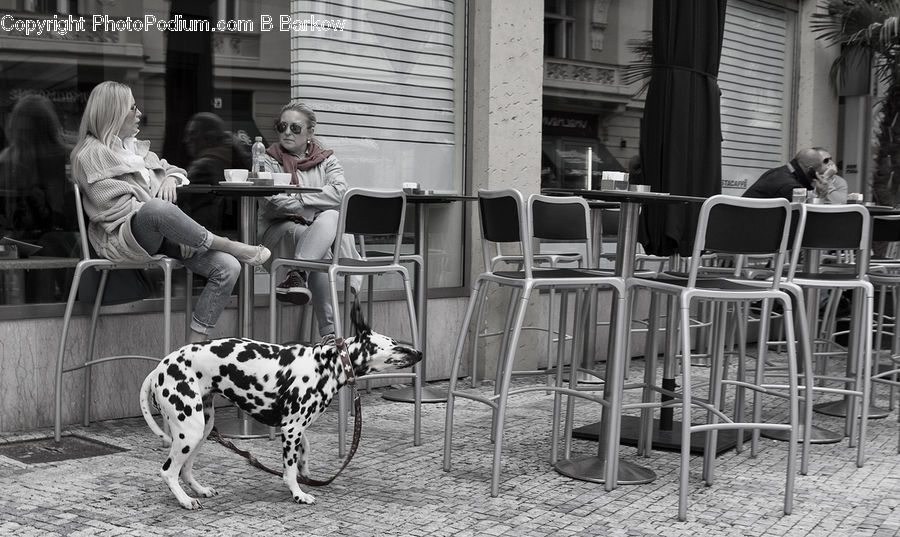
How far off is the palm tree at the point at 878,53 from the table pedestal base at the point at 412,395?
6.14 m

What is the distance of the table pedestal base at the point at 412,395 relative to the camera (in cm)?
641

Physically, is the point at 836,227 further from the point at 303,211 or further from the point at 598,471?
the point at 303,211

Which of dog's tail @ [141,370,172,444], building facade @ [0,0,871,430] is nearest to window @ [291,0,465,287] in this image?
building facade @ [0,0,871,430]

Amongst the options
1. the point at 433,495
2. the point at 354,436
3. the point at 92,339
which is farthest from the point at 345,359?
the point at 92,339

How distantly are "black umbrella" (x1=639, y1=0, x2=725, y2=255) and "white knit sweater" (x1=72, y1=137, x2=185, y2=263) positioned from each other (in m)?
2.50

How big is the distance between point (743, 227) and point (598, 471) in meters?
1.26

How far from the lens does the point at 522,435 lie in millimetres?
5441

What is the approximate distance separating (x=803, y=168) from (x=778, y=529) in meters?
5.39

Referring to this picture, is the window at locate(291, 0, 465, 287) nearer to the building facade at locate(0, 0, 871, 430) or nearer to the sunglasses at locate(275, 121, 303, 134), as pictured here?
the building facade at locate(0, 0, 871, 430)

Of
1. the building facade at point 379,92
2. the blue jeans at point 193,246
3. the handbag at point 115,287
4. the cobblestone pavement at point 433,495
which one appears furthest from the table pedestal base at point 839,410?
the handbag at point 115,287

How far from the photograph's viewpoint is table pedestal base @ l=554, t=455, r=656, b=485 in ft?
14.6

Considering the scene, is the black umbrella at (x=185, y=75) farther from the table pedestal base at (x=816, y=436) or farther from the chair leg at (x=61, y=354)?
the table pedestal base at (x=816, y=436)

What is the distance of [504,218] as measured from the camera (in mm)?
4484

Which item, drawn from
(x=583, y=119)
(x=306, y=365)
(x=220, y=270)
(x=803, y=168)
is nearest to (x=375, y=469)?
(x=306, y=365)
